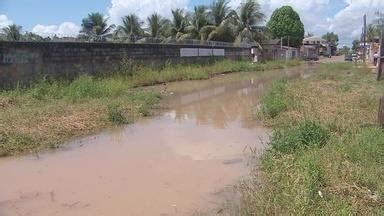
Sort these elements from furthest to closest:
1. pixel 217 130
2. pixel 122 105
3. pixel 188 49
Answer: pixel 188 49 < pixel 122 105 < pixel 217 130

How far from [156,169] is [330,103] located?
258 inches

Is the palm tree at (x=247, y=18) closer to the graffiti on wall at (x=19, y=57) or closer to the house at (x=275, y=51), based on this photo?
the house at (x=275, y=51)

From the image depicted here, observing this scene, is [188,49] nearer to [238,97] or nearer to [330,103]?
[238,97]

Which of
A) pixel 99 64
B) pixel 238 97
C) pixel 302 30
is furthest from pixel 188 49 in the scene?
pixel 302 30

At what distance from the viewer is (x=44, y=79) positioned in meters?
15.8

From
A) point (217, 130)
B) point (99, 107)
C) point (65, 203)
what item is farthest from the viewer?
point (99, 107)

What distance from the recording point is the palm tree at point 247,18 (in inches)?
1812

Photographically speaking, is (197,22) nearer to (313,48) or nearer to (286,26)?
(286,26)

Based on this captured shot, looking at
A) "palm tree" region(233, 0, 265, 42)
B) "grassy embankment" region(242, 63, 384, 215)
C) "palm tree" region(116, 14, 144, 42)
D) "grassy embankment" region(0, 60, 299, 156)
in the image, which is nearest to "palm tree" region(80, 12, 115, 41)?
"palm tree" region(116, 14, 144, 42)

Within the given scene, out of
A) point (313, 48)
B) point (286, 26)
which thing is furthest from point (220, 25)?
point (313, 48)

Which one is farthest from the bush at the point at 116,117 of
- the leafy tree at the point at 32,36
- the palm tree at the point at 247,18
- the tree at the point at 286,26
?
the tree at the point at 286,26

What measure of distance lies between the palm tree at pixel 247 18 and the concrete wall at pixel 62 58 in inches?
838

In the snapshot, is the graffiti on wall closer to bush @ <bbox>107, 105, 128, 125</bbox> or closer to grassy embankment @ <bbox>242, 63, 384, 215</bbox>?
bush @ <bbox>107, 105, 128, 125</bbox>

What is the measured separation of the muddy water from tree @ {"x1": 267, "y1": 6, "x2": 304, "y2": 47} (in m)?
53.1
